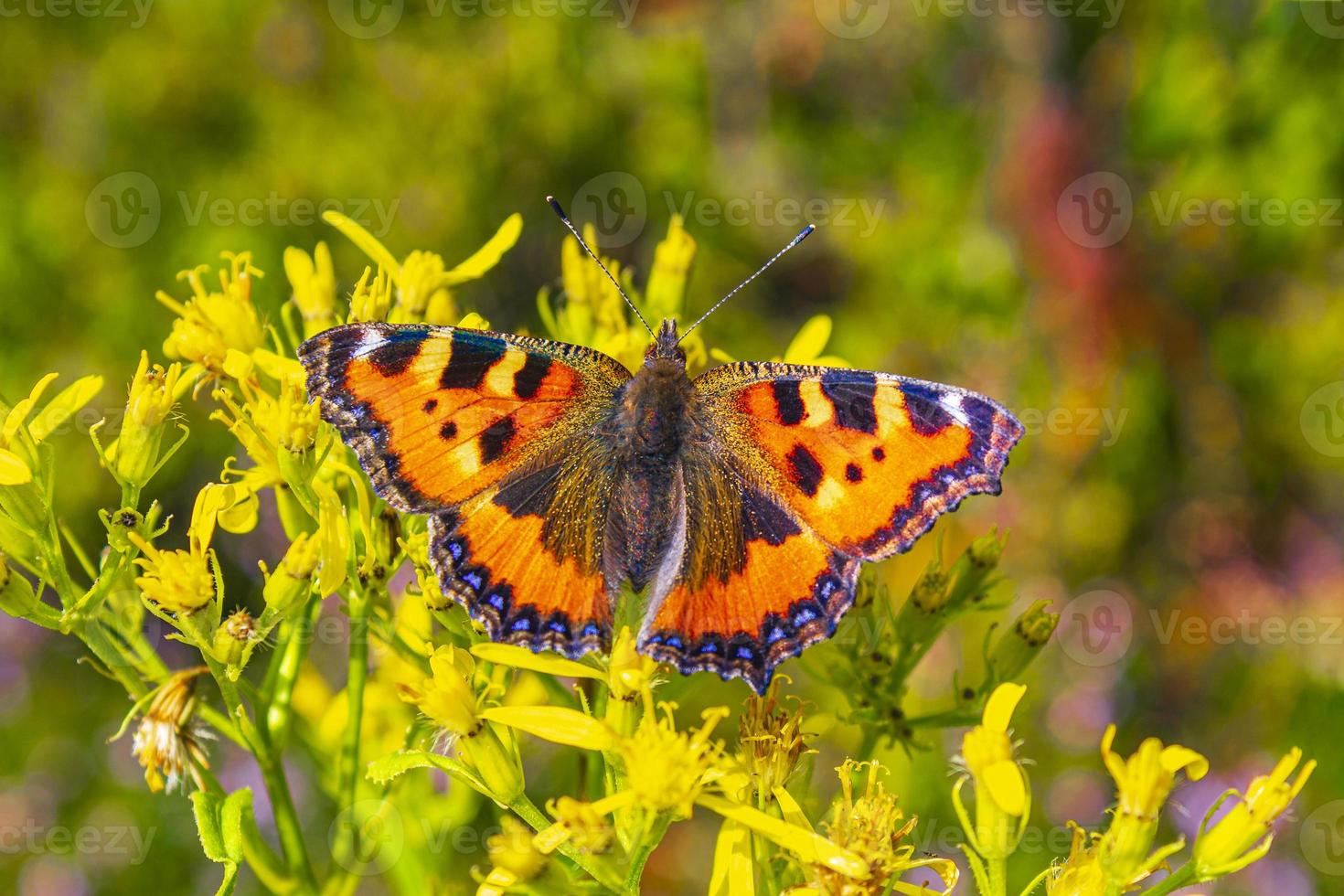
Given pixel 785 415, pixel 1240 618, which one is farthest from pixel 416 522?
pixel 1240 618

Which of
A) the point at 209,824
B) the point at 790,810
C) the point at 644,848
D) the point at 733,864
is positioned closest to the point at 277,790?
the point at 209,824

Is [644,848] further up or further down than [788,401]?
further down

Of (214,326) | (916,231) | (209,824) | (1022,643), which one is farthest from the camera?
(916,231)

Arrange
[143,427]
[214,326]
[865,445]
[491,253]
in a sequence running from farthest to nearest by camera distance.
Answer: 1. [491,253]
2. [214,326]
3. [865,445]
4. [143,427]

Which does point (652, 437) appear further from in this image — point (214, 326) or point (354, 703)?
point (214, 326)

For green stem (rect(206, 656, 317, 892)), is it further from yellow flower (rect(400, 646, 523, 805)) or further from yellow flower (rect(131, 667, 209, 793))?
yellow flower (rect(400, 646, 523, 805))

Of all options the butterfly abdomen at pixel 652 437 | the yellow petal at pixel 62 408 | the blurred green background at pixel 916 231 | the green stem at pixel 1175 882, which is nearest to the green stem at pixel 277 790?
the yellow petal at pixel 62 408
